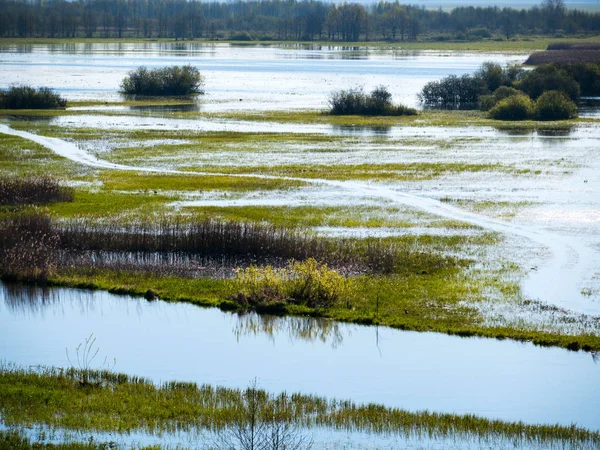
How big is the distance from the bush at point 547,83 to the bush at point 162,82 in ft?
131

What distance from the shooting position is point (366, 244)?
35500mm

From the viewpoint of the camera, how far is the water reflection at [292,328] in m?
25.7

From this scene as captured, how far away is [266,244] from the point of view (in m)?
33.9

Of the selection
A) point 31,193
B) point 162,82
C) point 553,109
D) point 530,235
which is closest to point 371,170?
point 530,235

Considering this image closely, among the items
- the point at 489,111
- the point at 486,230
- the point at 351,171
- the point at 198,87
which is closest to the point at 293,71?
the point at 198,87

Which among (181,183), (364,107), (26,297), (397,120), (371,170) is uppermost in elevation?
(364,107)

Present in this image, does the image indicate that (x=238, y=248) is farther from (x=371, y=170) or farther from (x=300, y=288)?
(x=371, y=170)

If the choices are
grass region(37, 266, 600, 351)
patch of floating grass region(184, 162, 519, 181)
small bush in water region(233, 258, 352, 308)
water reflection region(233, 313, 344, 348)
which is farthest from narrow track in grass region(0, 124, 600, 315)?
water reflection region(233, 313, 344, 348)

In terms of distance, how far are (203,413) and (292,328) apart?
7607 millimetres

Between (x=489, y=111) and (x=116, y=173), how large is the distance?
163ft

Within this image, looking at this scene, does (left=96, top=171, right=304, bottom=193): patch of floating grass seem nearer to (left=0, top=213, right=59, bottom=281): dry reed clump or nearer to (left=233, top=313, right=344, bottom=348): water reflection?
(left=0, top=213, right=59, bottom=281): dry reed clump

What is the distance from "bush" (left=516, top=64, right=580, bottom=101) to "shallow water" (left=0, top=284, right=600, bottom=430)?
8155 cm

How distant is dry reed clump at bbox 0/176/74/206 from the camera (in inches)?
1666

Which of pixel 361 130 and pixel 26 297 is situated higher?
pixel 361 130
